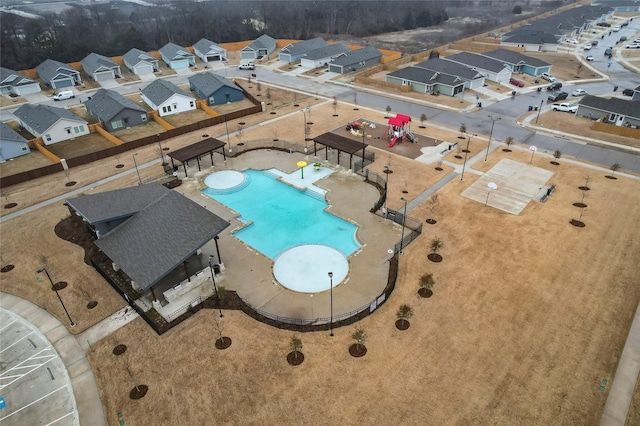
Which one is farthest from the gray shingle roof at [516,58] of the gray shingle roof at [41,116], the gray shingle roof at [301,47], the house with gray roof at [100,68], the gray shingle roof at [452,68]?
the house with gray roof at [100,68]

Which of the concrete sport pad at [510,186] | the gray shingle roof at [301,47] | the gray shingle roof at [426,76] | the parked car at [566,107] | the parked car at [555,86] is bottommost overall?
the concrete sport pad at [510,186]

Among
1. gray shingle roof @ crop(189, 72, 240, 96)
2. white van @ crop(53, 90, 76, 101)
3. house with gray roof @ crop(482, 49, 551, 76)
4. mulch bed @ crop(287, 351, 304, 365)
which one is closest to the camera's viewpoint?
mulch bed @ crop(287, 351, 304, 365)

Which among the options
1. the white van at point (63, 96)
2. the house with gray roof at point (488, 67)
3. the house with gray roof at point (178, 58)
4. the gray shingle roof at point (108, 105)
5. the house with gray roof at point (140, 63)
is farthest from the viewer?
the house with gray roof at point (178, 58)

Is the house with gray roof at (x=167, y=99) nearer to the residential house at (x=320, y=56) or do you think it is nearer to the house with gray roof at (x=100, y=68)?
the house with gray roof at (x=100, y=68)

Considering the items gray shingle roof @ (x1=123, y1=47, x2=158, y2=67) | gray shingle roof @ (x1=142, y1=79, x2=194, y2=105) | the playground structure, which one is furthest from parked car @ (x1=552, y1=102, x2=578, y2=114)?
gray shingle roof @ (x1=123, y1=47, x2=158, y2=67)

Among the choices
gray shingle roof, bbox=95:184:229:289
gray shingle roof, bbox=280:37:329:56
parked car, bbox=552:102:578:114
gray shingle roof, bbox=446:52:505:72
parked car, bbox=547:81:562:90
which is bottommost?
parked car, bbox=552:102:578:114

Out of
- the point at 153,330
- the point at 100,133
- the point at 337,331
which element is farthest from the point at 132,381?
the point at 100,133

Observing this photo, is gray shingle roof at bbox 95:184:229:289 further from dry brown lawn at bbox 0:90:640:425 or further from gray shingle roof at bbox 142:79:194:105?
gray shingle roof at bbox 142:79:194:105

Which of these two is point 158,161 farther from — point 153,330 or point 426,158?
point 426,158
